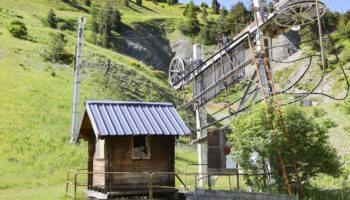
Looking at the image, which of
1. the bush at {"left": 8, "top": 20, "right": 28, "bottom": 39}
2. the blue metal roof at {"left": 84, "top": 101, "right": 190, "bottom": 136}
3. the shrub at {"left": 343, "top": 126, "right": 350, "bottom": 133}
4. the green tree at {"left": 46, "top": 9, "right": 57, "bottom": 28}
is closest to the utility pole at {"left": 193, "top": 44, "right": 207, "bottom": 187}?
the blue metal roof at {"left": 84, "top": 101, "right": 190, "bottom": 136}

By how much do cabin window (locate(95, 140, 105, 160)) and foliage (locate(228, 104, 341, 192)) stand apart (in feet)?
18.2

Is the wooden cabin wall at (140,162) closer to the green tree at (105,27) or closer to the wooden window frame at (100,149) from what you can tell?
the wooden window frame at (100,149)

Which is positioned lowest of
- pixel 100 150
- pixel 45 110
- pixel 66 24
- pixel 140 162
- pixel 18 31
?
pixel 140 162

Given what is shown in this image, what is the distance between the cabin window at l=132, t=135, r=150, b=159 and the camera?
571 inches

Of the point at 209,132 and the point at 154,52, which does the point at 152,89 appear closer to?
the point at 209,132

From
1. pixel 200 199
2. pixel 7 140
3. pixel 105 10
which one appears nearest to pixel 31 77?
pixel 7 140

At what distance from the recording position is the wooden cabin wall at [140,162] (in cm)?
1409

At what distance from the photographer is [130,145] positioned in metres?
14.5

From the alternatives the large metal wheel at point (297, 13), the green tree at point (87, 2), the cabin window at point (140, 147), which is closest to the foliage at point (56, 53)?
the cabin window at point (140, 147)

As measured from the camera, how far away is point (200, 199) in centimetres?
1150

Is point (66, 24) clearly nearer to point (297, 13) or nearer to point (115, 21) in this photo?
point (115, 21)

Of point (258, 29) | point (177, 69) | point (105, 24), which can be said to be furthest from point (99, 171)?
point (105, 24)

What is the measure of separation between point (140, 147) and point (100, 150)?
70.4 inches

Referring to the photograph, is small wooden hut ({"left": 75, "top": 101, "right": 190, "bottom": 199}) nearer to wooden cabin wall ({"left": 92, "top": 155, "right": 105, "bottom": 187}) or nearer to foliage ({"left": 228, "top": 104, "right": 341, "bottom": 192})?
wooden cabin wall ({"left": 92, "top": 155, "right": 105, "bottom": 187})
